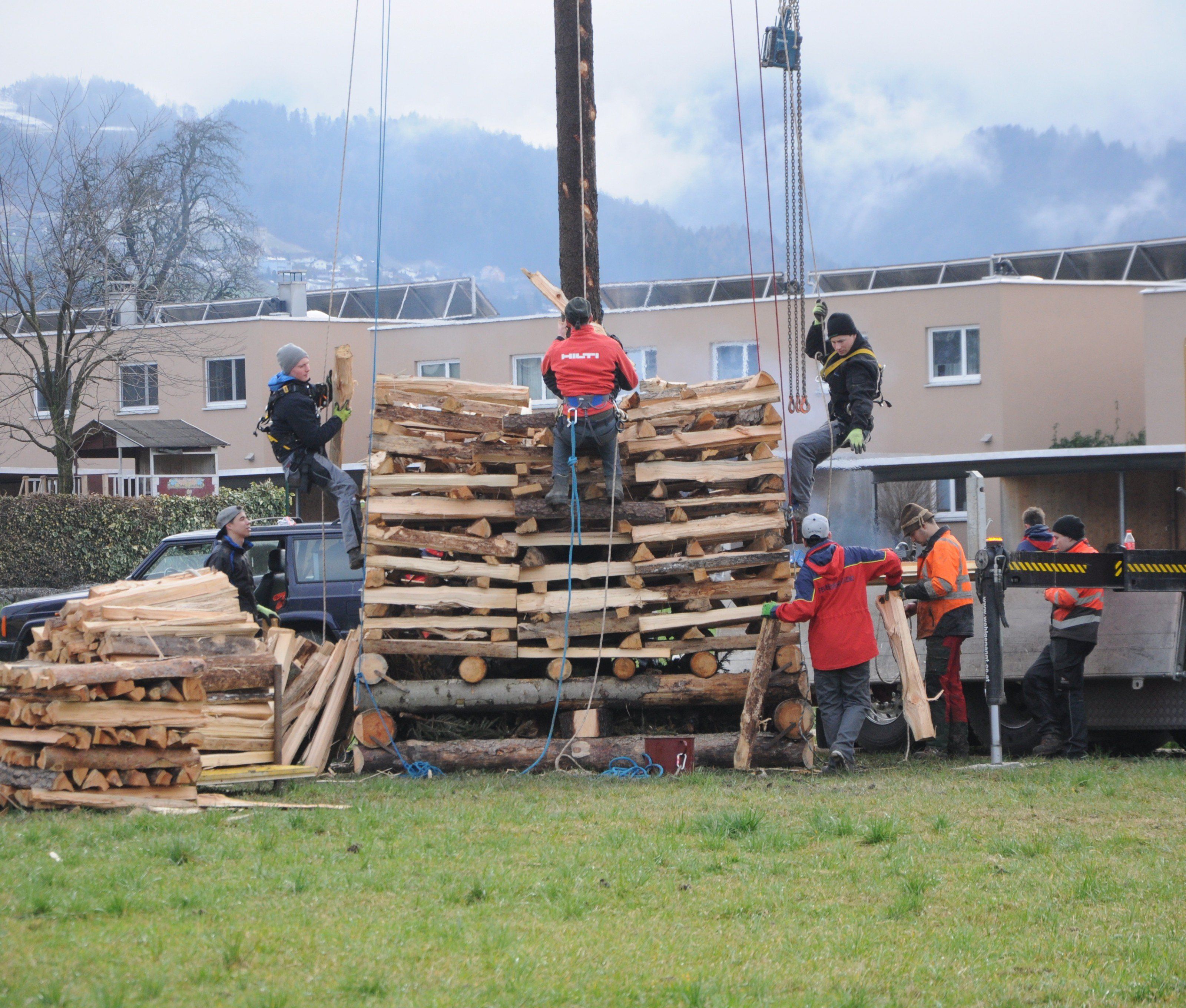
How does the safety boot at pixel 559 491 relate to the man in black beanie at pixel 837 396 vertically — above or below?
below

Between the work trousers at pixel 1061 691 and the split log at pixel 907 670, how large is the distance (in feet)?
3.57

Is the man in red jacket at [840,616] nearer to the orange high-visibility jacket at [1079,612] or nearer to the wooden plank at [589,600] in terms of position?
the wooden plank at [589,600]

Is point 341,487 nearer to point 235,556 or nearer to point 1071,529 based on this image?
point 235,556

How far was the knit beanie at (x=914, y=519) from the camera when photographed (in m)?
11.2

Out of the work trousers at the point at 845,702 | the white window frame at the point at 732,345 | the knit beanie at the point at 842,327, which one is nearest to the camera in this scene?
the work trousers at the point at 845,702

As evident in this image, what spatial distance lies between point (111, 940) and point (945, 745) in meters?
8.00

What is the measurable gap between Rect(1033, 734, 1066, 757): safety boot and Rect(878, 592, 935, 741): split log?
1123 mm

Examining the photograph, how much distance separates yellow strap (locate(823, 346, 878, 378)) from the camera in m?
10.9

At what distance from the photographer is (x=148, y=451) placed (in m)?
31.8

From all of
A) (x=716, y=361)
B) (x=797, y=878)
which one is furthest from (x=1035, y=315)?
(x=797, y=878)

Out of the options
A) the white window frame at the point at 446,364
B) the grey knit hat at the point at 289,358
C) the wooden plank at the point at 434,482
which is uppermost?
the white window frame at the point at 446,364

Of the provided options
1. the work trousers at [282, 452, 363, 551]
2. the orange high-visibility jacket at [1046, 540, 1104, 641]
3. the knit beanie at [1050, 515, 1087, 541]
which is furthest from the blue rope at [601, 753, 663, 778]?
the knit beanie at [1050, 515, 1087, 541]

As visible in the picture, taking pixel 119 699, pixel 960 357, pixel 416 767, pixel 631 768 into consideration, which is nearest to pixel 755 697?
pixel 631 768

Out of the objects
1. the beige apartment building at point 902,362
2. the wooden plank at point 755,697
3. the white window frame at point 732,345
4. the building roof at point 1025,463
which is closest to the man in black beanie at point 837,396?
the wooden plank at point 755,697
